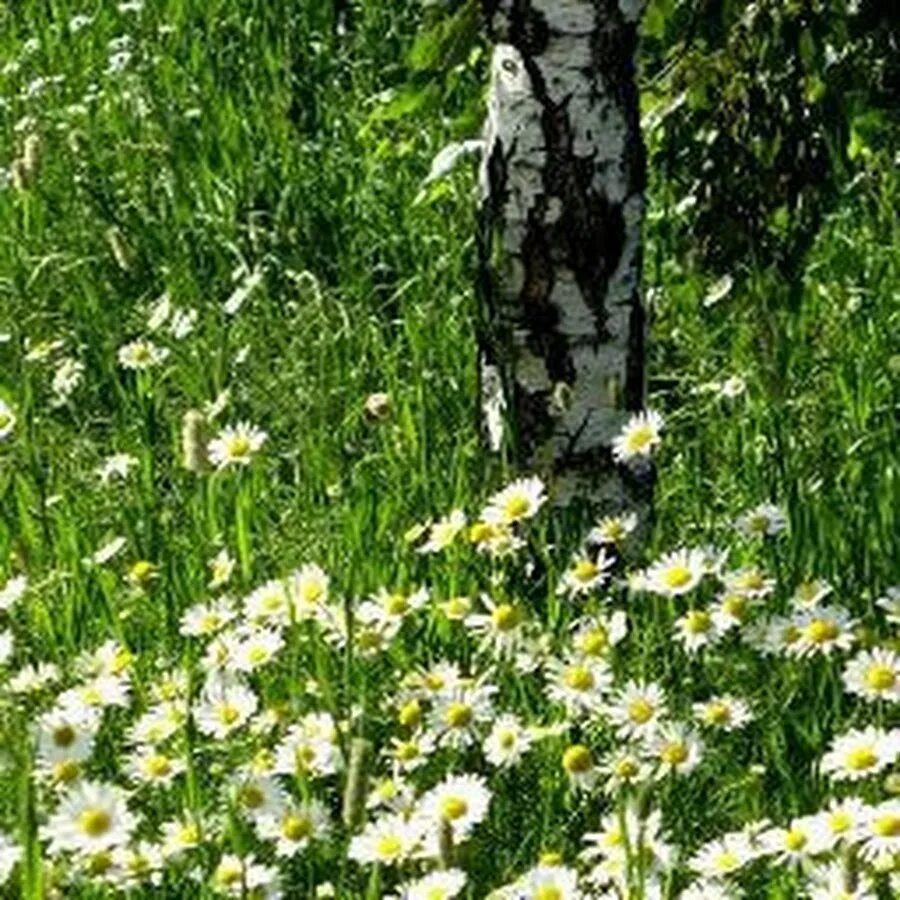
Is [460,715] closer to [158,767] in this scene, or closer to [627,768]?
[627,768]

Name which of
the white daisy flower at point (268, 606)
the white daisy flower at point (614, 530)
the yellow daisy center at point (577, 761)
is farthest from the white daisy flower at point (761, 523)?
the white daisy flower at point (268, 606)

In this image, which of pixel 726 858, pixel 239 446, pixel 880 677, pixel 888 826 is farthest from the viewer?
pixel 239 446

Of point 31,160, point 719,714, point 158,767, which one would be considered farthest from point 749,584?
point 31,160

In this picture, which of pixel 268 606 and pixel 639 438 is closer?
pixel 268 606

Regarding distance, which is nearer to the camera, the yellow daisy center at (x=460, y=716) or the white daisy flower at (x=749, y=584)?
the yellow daisy center at (x=460, y=716)

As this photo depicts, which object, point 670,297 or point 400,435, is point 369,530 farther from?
point 670,297

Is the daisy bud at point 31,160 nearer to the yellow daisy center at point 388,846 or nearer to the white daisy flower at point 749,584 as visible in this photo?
the white daisy flower at point 749,584

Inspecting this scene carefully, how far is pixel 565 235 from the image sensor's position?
3.51 meters

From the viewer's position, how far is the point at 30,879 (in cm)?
231

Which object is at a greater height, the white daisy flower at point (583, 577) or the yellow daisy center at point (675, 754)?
the white daisy flower at point (583, 577)

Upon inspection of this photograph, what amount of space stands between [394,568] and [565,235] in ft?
1.72

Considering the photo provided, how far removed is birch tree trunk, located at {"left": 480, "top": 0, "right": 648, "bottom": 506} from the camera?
3.40m

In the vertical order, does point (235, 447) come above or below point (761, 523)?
above

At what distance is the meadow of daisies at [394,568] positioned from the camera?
2.77m
